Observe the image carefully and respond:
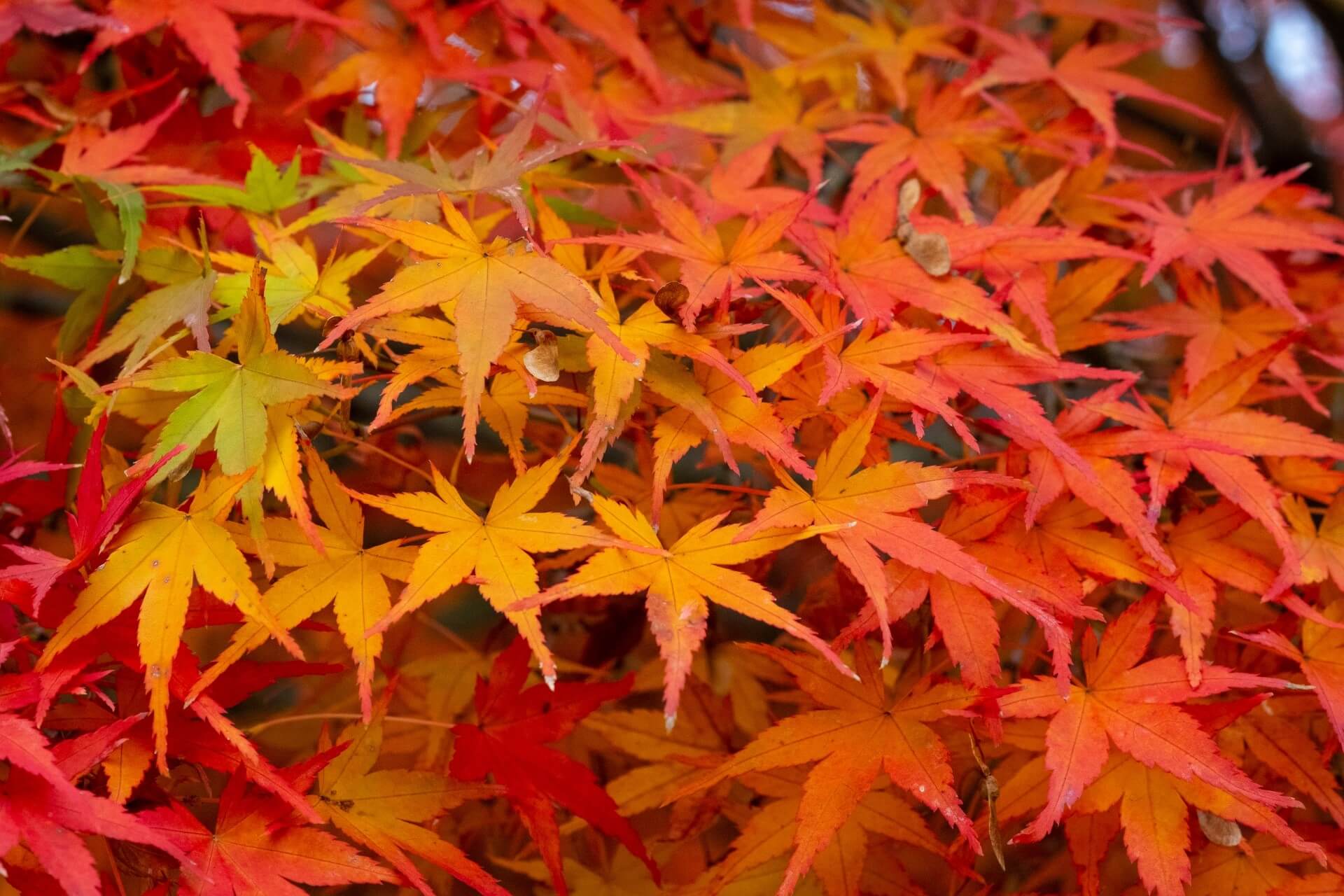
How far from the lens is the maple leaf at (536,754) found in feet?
2.29

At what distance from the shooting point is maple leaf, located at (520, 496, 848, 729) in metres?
0.56

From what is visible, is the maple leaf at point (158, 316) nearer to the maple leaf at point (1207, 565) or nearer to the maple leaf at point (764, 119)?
the maple leaf at point (764, 119)

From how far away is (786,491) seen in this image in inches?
24.9

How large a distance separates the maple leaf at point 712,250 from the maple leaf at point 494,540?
141mm

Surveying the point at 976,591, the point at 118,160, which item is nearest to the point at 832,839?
the point at 976,591

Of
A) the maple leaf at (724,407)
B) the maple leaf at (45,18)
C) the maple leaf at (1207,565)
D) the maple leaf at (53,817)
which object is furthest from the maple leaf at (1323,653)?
the maple leaf at (45,18)

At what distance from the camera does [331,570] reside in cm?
64

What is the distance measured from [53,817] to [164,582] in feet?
0.44

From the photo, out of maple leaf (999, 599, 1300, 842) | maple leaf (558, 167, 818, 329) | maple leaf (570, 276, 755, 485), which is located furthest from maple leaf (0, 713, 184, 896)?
maple leaf (999, 599, 1300, 842)

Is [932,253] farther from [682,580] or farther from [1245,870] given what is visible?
[1245,870]

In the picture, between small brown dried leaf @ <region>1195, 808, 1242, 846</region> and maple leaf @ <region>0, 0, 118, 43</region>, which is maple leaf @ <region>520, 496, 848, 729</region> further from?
maple leaf @ <region>0, 0, 118, 43</region>

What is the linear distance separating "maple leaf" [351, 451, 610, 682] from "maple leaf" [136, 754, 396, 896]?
16cm

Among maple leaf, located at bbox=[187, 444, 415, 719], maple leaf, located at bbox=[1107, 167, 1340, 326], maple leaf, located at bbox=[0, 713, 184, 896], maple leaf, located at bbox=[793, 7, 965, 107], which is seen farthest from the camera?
maple leaf, located at bbox=[793, 7, 965, 107]

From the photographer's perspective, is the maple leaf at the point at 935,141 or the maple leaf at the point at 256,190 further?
the maple leaf at the point at 935,141
